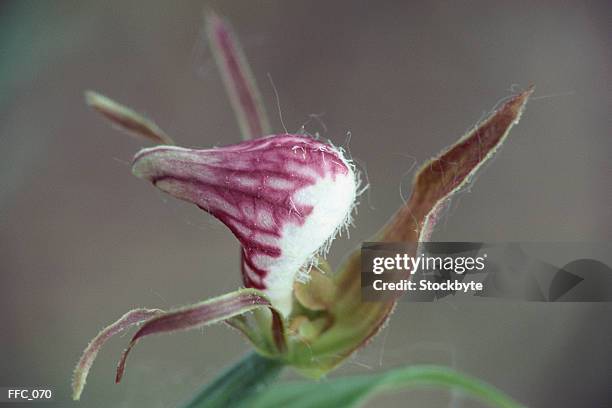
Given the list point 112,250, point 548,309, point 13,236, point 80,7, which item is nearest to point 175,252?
point 112,250

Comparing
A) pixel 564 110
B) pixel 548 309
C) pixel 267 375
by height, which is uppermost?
pixel 564 110

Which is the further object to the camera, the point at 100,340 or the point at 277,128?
the point at 277,128

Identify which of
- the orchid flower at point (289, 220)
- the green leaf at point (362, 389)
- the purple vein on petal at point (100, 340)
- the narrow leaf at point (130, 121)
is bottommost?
the green leaf at point (362, 389)

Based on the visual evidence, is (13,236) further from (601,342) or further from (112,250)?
(601,342)

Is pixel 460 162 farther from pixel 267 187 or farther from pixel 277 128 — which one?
pixel 277 128

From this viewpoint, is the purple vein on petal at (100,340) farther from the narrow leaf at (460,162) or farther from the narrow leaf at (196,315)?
the narrow leaf at (460,162)

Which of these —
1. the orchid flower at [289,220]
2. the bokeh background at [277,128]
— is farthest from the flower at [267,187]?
the bokeh background at [277,128]

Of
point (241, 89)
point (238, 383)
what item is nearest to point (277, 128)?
point (241, 89)
